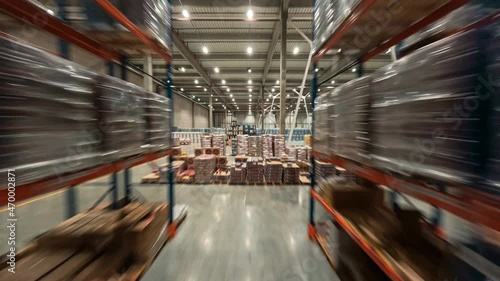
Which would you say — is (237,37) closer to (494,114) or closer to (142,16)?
(142,16)

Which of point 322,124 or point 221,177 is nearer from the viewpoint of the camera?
point 322,124

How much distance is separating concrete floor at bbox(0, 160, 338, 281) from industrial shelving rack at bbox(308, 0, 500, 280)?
0.48 meters

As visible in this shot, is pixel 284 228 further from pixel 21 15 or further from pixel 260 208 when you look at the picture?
→ pixel 21 15

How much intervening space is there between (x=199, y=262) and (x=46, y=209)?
4096mm

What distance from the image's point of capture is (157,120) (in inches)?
99.5

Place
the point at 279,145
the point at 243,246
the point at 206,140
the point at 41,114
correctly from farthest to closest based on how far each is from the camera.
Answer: the point at 206,140
the point at 279,145
the point at 243,246
the point at 41,114

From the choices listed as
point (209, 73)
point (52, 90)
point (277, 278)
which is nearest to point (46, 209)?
point (52, 90)

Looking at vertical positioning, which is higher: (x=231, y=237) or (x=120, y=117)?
(x=120, y=117)

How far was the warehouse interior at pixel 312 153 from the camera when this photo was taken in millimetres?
919

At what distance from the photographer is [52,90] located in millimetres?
1134

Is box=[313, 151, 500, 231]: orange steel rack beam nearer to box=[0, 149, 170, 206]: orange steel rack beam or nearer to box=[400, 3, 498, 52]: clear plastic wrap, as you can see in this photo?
box=[400, 3, 498, 52]: clear plastic wrap

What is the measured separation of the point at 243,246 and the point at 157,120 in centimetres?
230

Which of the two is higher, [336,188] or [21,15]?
[21,15]

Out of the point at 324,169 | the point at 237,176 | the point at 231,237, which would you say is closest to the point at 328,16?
the point at 231,237
